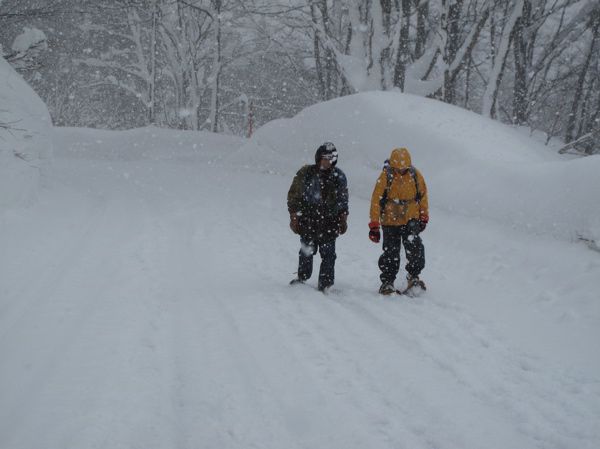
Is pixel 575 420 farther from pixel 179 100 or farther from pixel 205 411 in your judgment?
pixel 179 100

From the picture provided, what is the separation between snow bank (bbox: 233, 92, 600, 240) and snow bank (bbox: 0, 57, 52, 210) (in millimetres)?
5477

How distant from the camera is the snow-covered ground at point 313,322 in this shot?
295 centimetres

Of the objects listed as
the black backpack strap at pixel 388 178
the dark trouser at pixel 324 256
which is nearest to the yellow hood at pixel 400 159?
the black backpack strap at pixel 388 178

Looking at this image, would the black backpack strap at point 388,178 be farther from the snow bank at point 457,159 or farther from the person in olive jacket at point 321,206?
the snow bank at point 457,159

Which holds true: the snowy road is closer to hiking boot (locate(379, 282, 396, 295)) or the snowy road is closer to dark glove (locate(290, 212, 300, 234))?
hiking boot (locate(379, 282, 396, 295))

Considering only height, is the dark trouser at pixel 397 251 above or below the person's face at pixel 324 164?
below

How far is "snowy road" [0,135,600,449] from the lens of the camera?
2.91 metres

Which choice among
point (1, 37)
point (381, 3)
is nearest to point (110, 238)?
point (381, 3)

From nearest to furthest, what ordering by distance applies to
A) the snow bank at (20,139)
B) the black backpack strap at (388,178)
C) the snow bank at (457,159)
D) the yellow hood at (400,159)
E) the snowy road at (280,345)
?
the snowy road at (280,345) → the yellow hood at (400,159) → the black backpack strap at (388,178) → the snow bank at (457,159) → the snow bank at (20,139)

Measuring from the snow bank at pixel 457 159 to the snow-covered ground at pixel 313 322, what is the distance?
1.5 inches

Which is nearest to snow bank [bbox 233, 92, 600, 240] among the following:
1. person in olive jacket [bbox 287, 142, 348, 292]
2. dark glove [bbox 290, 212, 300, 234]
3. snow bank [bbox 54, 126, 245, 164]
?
person in olive jacket [bbox 287, 142, 348, 292]

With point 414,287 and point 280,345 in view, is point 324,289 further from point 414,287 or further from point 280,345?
point 280,345

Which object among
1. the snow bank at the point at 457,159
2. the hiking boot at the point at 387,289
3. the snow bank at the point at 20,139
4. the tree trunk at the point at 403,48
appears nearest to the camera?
the hiking boot at the point at 387,289

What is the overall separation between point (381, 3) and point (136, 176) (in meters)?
7.89
